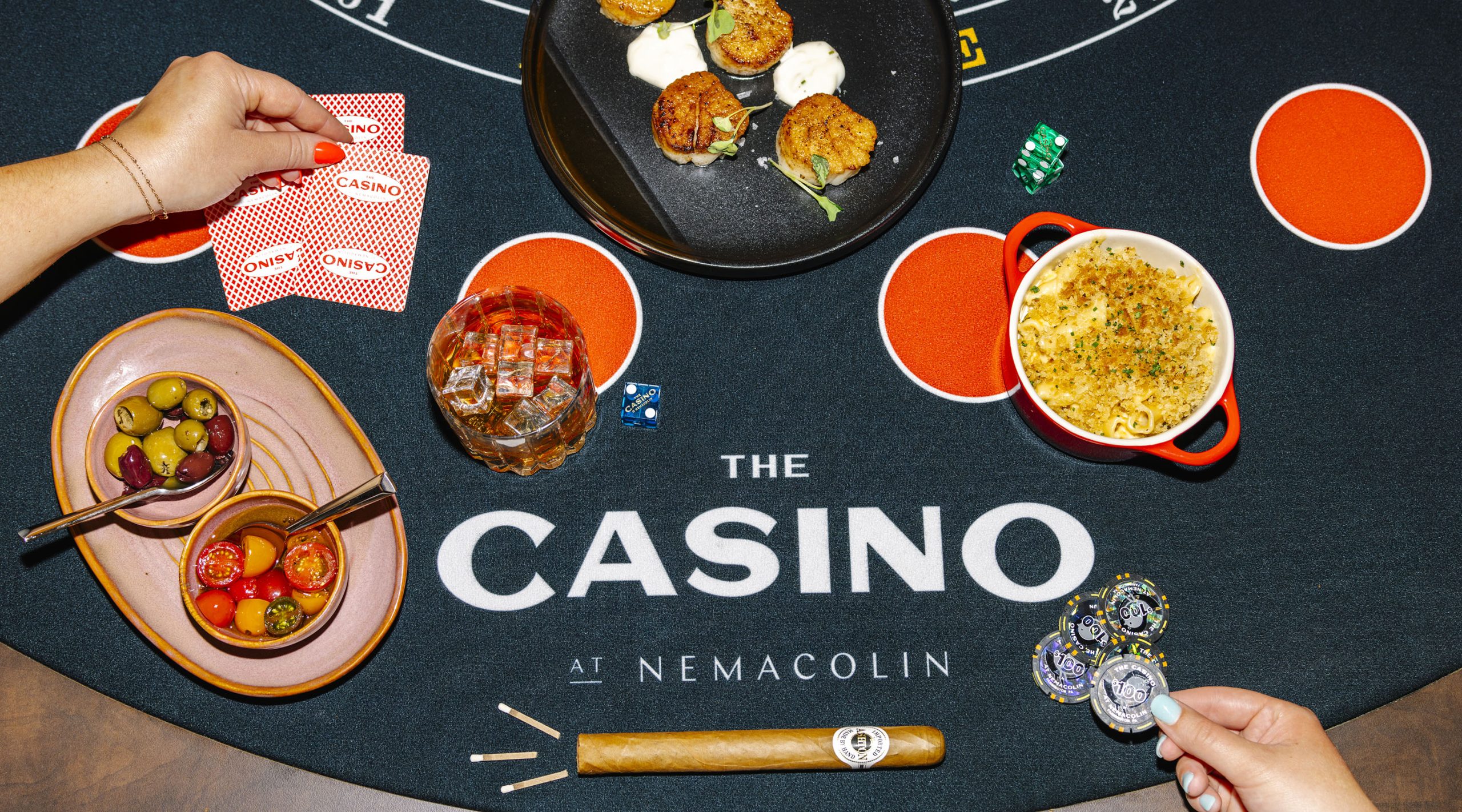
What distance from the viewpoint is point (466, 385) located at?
1.75 meters

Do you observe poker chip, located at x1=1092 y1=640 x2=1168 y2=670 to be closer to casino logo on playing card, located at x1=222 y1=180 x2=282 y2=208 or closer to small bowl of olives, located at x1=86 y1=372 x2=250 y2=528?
small bowl of olives, located at x1=86 y1=372 x2=250 y2=528

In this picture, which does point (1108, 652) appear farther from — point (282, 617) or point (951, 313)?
point (282, 617)

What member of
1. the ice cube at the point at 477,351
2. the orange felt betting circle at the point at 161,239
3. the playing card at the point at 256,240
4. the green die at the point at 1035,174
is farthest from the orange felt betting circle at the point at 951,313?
the orange felt betting circle at the point at 161,239

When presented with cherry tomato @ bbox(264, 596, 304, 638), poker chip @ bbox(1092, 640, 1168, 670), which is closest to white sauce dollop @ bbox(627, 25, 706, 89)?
cherry tomato @ bbox(264, 596, 304, 638)

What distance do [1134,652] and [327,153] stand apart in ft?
7.01

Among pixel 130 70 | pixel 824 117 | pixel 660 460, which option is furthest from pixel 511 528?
pixel 130 70

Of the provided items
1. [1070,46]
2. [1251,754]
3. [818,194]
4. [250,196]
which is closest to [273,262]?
[250,196]

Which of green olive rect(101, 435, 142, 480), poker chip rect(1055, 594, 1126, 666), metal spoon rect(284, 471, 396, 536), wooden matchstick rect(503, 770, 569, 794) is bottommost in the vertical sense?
wooden matchstick rect(503, 770, 569, 794)

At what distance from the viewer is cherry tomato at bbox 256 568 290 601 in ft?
5.86

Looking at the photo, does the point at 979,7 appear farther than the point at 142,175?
Yes

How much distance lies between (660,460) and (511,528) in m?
0.36

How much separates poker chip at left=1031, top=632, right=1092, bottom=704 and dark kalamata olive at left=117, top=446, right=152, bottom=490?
1.89 m

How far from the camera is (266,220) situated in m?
2.07

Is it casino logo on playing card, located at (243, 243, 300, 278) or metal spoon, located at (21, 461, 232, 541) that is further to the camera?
casino logo on playing card, located at (243, 243, 300, 278)
